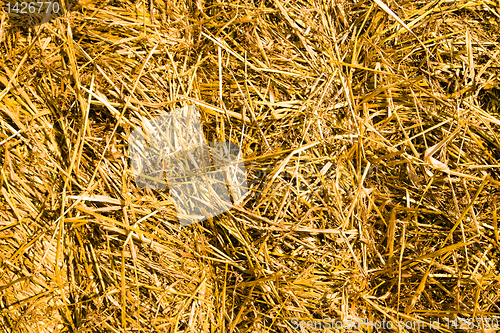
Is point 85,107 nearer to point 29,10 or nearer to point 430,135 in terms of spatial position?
point 29,10

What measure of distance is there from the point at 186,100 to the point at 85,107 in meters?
0.32

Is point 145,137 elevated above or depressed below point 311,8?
below

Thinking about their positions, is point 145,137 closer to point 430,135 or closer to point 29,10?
point 29,10

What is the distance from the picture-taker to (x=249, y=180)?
40.3 inches

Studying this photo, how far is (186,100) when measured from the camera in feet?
3.30

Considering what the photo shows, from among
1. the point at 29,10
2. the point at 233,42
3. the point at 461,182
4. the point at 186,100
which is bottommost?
the point at 461,182

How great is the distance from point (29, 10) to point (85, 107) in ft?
1.24

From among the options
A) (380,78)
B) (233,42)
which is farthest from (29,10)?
(380,78)

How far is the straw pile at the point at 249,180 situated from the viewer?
3.22 feet

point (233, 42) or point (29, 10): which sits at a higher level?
point (29, 10)

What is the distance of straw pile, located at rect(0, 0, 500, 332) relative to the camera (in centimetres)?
98

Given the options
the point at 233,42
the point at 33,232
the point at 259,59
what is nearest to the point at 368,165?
the point at 259,59

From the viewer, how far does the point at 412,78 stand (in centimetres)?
104

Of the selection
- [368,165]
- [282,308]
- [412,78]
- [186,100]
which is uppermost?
[186,100]
